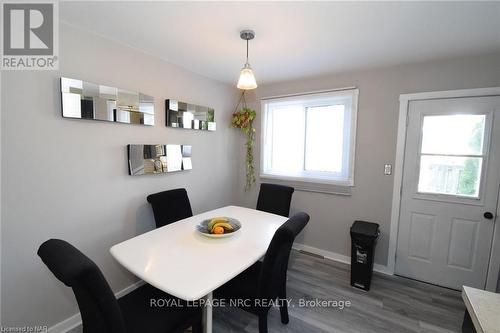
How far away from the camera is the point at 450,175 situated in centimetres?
218

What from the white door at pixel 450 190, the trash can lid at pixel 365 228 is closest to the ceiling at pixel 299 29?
the white door at pixel 450 190

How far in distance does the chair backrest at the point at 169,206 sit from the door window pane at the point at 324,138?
1.70 m

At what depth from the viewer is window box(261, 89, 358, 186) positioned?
266 cm

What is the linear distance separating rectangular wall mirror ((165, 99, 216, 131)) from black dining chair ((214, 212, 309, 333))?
168 cm

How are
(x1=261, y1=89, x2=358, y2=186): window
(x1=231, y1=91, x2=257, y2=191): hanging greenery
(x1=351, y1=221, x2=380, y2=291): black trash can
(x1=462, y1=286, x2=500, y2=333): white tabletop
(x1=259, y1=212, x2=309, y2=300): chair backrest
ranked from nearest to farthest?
(x1=462, y1=286, x2=500, y2=333): white tabletop → (x1=259, y1=212, x2=309, y2=300): chair backrest → (x1=351, y1=221, x2=380, y2=291): black trash can → (x1=261, y1=89, x2=358, y2=186): window → (x1=231, y1=91, x2=257, y2=191): hanging greenery

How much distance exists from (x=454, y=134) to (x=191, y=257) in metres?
2.67

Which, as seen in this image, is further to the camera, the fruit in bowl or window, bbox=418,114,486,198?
window, bbox=418,114,486,198

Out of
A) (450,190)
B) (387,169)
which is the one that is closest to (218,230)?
(387,169)

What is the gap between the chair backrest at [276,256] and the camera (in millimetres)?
1260

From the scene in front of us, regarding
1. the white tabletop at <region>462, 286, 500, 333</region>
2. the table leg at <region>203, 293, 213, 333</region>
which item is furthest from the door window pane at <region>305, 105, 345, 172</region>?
the table leg at <region>203, 293, 213, 333</region>

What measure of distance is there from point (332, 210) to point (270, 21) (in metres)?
2.22

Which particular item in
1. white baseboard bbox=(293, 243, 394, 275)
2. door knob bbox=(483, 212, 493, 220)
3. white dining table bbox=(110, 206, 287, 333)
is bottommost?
white baseboard bbox=(293, 243, 394, 275)

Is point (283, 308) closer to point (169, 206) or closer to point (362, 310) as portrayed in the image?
point (362, 310)

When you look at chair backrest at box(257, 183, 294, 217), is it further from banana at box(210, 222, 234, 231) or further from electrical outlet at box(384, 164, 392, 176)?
electrical outlet at box(384, 164, 392, 176)
